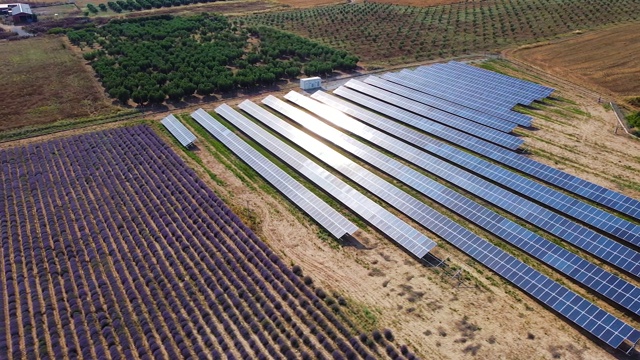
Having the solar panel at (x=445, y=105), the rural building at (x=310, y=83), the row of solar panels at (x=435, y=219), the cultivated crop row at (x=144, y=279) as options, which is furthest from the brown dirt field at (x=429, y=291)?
the rural building at (x=310, y=83)

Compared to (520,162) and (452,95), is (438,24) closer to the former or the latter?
(452,95)

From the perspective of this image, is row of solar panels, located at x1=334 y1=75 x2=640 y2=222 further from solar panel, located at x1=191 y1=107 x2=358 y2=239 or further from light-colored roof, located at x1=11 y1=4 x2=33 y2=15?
light-colored roof, located at x1=11 y1=4 x2=33 y2=15

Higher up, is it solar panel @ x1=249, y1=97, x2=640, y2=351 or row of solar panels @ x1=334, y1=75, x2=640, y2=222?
row of solar panels @ x1=334, y1=75, x2=640, y2=222

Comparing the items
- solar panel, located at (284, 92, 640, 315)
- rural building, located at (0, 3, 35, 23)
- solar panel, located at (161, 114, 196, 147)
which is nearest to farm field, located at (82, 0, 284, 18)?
rural building, located at (0, 3, 35, 23)

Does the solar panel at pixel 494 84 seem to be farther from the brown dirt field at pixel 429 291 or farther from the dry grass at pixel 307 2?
the dry grass at pixel 307 2

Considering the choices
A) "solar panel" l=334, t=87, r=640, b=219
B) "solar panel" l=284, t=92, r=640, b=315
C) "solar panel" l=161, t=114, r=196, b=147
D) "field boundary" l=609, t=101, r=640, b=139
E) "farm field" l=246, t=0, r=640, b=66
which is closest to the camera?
"solar panel" l=284, t=92, r=640, b=315

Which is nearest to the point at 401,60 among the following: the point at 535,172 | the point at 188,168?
the point at 535,172

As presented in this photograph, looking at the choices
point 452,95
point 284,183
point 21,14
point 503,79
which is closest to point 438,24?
point 503,79

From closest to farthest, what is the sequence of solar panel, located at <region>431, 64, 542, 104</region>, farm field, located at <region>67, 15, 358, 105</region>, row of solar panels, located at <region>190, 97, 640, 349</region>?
1. row of solar panels, located at <region>190, 97, 640, 349</region>
2. solar panel, located at <region>431, 64, 542, 104</region>
3. farm field, located at <region>67, 15, 358, 105</region>

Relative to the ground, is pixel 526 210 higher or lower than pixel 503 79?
lower
